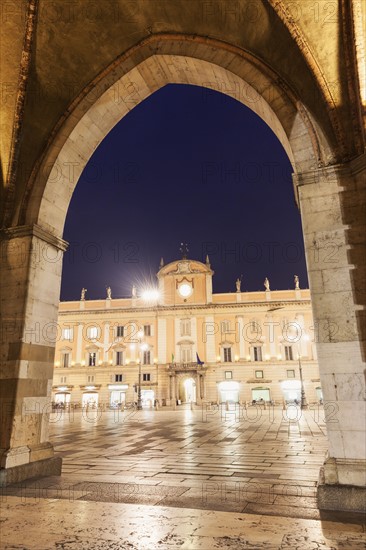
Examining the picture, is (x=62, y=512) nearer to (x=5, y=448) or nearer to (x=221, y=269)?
(x=5, y=448)

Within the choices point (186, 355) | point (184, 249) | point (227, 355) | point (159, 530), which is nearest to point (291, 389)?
point (227, 355)

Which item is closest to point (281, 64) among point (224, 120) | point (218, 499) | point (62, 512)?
point (218, 499)

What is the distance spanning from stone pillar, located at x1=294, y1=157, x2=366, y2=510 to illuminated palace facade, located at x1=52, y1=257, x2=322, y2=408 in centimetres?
3674

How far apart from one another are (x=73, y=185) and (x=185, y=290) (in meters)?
37.8

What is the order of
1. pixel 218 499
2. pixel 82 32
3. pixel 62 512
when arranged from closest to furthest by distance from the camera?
pixel 62 512
pixel 218 499
pixel 82 32

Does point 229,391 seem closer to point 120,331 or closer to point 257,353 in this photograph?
point 257,353

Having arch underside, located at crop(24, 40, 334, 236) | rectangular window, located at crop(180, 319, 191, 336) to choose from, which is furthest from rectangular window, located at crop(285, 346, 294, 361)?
arch underside, located at crop(24, 40, 334, 236)

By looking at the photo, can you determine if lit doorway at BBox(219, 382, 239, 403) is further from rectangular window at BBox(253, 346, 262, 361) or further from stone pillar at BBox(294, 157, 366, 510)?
stone pillar at BBox(294, 157, 366, 510)

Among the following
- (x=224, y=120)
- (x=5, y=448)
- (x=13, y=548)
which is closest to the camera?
(x=13, y=548)

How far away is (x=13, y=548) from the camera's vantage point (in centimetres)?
315

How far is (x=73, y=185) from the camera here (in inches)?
314

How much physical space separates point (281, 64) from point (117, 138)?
3914 cm

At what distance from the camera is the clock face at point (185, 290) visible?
149ft

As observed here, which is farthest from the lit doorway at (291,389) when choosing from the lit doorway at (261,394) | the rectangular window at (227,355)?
the rectangular window at (227,355)
